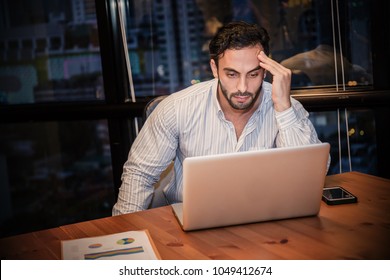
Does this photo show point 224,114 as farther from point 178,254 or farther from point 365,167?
point 365,167

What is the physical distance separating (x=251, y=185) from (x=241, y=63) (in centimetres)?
75

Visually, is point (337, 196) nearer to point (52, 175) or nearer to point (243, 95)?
point (243, 95)

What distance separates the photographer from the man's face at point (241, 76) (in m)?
2.10

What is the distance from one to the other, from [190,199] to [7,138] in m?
2.55

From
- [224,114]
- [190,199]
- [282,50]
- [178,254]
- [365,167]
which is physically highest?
[282,50]

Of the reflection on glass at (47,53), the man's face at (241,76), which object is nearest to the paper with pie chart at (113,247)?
the man's face at (241,76)

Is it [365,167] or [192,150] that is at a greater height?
[192,150]

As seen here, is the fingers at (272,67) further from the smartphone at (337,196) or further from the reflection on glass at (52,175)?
the reflection on glass at (52,175)

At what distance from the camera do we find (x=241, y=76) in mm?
2100

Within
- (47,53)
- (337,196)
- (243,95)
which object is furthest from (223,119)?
(47,53)

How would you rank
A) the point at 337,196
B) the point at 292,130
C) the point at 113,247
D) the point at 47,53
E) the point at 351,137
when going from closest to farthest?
the point at 113,247 → the point at 337,196 → the point at 292,130 → the point at 351,137 → the point at 47,53

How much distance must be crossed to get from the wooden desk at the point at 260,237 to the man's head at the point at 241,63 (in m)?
0.61
